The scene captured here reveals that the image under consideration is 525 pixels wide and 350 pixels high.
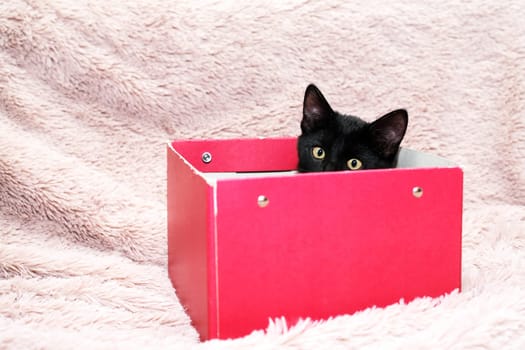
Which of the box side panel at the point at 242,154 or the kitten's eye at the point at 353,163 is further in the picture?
the box side panel at the point at 242,154

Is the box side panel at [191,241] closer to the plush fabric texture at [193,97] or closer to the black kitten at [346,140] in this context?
the plush fabric texture at [193,97]

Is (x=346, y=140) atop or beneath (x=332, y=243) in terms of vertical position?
atop

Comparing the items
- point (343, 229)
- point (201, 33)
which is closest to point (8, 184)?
point (201, 33)

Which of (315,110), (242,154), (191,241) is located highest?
(315,110)

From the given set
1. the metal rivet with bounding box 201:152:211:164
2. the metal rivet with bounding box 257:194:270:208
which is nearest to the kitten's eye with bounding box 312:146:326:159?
the metal rivet with bounding box 201:152:211:164

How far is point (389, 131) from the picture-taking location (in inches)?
45.5

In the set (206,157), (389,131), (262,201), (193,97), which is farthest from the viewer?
(193,97)

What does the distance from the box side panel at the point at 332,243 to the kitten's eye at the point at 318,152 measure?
323 mm

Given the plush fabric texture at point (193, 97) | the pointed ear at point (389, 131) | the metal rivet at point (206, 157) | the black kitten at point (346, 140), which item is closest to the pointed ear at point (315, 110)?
the black kitten at point (346, 140)

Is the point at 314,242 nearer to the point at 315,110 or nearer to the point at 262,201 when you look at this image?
the point at 262,201

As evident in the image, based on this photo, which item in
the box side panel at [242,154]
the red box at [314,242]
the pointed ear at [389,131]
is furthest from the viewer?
the box side panel at [242,154]

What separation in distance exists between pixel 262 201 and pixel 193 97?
0.79 meters

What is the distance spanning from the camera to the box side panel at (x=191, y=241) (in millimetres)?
851

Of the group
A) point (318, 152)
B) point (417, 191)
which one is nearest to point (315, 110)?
point (318, 152)
